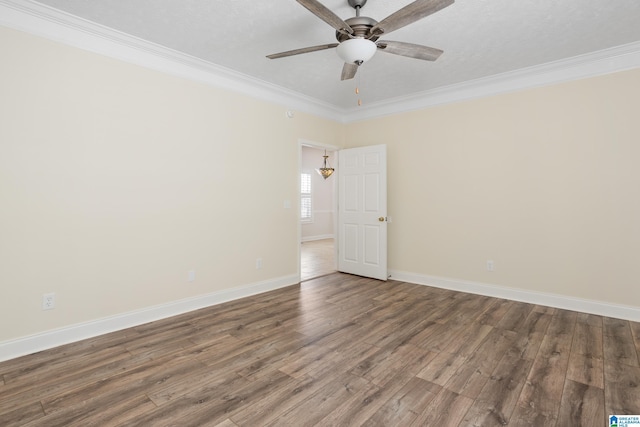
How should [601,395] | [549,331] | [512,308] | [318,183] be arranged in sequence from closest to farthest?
[601,395], [549,331], [512,308], [318,183]

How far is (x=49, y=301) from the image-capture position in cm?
262

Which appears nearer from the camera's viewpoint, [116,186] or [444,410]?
[444,410]

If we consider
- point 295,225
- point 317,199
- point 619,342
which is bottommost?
point 619,342

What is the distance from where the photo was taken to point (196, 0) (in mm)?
2424

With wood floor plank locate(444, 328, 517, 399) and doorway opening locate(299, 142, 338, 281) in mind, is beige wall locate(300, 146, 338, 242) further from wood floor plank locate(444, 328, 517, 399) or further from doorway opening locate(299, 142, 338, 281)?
wood floor plank locate(444, 328, 517, 399)

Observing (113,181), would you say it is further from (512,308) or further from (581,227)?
(581,227)

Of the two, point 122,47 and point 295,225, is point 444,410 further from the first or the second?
point 122,47

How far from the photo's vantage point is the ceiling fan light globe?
226 cm

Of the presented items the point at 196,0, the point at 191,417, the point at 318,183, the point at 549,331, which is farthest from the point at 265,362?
the point at 318,183

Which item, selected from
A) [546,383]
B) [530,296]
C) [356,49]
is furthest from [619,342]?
[356,49]

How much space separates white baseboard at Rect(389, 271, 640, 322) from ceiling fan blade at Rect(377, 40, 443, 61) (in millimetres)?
3056

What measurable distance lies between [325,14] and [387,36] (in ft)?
4.30

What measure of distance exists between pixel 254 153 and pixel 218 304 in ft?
6.60

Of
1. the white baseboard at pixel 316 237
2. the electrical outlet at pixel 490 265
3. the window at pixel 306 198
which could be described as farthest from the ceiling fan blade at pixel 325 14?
the white baseboard at pixel 316 237
